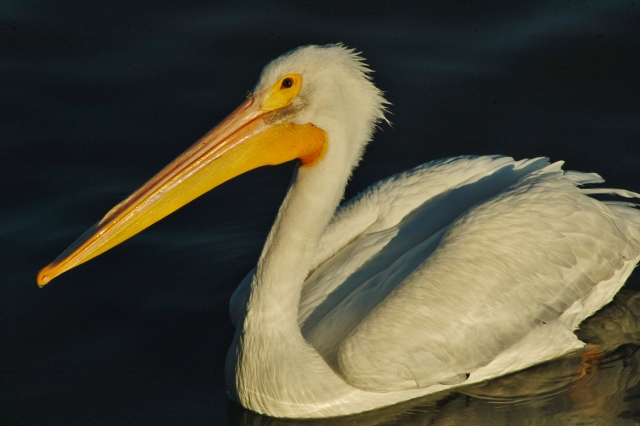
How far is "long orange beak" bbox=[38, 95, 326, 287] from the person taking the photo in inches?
160

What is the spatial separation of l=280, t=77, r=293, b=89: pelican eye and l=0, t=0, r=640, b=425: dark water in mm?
1624

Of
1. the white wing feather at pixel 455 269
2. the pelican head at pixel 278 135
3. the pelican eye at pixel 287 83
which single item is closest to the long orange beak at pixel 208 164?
the pelican head at pixel 278 135

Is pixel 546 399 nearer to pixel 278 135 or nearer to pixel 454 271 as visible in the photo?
pixel 454 271

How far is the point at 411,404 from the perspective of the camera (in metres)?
4.53

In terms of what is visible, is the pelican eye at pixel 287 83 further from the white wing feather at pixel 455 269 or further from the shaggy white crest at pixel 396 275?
the white wing feather at pixel 455 269

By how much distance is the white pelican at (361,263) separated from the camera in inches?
160

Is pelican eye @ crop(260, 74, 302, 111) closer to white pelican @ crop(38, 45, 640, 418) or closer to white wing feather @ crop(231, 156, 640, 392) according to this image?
white pelican @ crop(38, 45, 640, 418)

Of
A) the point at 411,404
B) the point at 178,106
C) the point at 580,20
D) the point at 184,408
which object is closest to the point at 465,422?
the point at 411,404

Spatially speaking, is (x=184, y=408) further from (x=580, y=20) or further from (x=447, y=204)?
(x=580, y=20)

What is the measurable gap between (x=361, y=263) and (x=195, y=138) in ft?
7.00

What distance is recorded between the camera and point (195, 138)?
20.9 feet

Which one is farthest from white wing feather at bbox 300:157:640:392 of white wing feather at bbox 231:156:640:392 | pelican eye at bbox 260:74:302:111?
pelican eye at bbox 260:74:302:111

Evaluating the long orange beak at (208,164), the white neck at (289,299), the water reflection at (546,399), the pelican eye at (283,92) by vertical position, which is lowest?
the water reflection at (546,399)

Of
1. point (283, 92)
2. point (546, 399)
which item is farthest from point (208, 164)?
point (546, 399)
